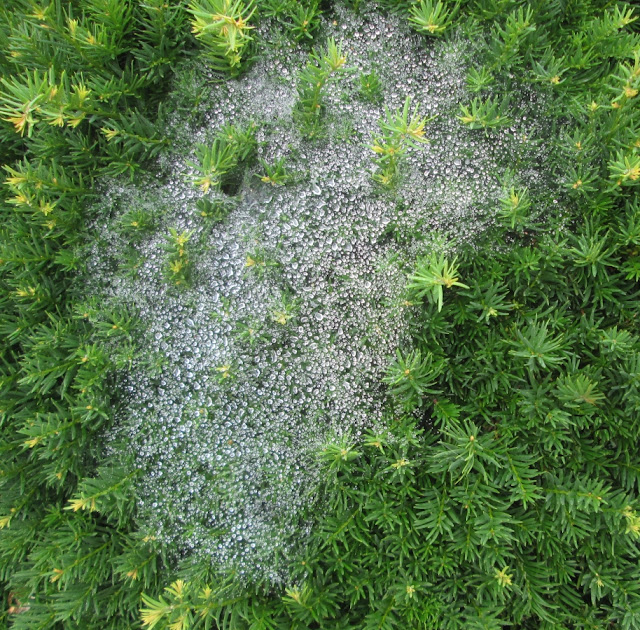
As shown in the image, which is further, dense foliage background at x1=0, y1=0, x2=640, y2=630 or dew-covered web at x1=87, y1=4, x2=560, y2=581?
dew-covered web at x1=87, y1=4, x2=560, y2=581

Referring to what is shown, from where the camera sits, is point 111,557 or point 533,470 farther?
point 111,557

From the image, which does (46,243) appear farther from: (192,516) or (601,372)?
(601,372)

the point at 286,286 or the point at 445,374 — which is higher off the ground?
the point at 286,286

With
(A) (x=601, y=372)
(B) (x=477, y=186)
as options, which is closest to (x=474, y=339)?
(A) (x=601, y=372)
